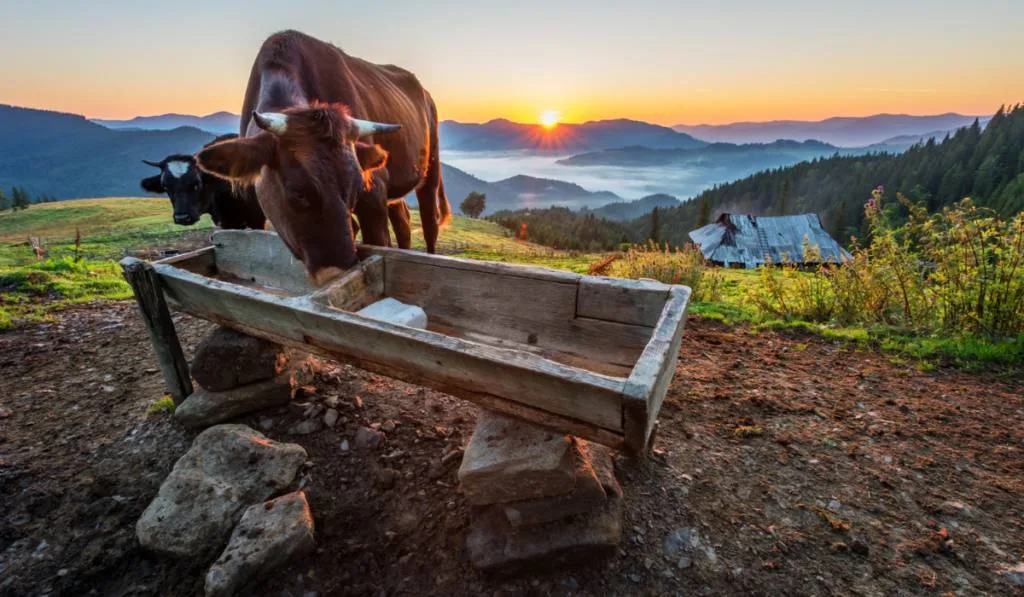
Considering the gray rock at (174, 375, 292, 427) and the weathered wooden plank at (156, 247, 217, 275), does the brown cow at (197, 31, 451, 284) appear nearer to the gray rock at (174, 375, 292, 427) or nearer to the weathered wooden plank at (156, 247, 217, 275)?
the gray rock at (174, 375, 292, 427)

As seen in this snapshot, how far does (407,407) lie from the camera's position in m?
3.31

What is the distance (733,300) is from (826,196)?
Answer: 240 feet

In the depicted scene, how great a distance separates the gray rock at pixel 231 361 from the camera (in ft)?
10.0

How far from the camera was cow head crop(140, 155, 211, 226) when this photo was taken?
6410mm

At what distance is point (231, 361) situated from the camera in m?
3.06

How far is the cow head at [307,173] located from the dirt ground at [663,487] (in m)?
1.12

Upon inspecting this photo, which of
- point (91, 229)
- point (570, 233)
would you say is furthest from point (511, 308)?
point (570, 233)

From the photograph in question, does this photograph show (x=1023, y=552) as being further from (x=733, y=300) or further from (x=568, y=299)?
(x=733, y=300)

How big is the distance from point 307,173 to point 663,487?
115 inches

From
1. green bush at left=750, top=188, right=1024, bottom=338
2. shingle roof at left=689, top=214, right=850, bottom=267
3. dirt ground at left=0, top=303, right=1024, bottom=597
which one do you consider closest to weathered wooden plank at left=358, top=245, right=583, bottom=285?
dirt ground at left=0, top=303, right=1024, bottom=597

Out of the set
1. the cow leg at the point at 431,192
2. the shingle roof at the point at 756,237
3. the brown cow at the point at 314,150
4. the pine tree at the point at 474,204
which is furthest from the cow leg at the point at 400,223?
the pine tree at the point at 474,204

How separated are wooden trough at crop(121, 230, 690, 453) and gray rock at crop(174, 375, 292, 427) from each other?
0.39m

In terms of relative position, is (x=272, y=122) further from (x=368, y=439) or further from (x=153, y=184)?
(x=153, y=184)

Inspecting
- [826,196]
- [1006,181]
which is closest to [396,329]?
[1006,181]
